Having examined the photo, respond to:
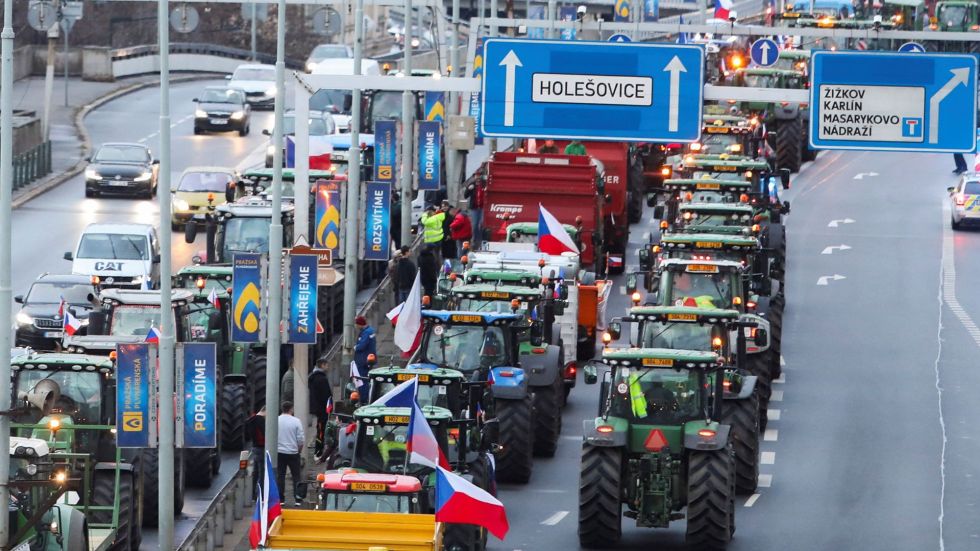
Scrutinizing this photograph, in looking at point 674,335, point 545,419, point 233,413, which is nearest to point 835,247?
point 545,419

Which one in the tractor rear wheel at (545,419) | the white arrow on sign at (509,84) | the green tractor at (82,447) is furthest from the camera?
the tractor rear wheel at (545,419)

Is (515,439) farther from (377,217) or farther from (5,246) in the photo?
(5,246)

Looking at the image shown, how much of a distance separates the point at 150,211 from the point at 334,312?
48.0 ft

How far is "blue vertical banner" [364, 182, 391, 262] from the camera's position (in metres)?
38.2

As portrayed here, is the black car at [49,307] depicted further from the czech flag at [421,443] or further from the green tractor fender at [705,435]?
the czech flag at [421,443]

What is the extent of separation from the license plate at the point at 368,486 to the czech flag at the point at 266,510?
4.08 ft

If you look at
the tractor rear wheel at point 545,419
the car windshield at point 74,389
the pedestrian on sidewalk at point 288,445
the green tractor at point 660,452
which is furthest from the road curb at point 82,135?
the green tractor at point 660,452

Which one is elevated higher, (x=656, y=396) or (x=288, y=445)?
(x=656, y=396)

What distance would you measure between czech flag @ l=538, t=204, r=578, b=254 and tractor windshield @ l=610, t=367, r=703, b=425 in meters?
12.6

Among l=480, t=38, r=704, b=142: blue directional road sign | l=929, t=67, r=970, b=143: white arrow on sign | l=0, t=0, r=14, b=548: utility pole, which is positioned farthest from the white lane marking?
l=0, t=0, r=14, b=548: utility pole

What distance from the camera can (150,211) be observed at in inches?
2152

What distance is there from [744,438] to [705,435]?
12.5 feet

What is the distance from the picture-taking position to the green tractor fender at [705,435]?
26.8 m

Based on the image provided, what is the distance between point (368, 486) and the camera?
23.7m
